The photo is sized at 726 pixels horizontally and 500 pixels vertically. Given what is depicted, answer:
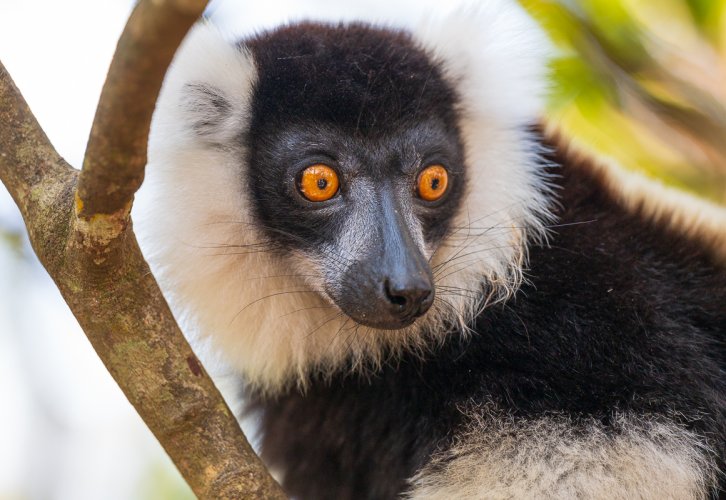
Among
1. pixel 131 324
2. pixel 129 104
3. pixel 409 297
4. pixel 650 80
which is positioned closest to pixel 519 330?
pixel 409 297

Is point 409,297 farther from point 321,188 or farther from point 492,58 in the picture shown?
point 492,58

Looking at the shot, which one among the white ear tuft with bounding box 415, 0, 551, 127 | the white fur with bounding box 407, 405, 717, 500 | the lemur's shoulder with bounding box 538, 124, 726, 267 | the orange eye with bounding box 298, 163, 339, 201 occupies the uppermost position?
the white ear tuft with bounding box 415, 0, 551, 127

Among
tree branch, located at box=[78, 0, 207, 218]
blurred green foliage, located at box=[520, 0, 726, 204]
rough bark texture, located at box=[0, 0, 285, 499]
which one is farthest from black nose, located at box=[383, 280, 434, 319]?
blurred green foliage, located at box=[520, 0, 726, 204]

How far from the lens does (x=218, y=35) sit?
346 centimetres

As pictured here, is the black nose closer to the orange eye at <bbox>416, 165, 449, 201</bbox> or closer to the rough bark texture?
the orange eye at <bbox>416, 165, 449, 201</bbox>

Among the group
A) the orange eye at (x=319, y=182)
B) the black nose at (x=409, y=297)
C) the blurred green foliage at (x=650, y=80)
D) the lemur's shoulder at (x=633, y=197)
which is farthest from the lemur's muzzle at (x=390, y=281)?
the blurred green foliage at (x=650, y=80)

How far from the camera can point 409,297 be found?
9.58 feet

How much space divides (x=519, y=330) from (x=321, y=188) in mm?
942

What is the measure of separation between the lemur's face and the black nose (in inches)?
7.2

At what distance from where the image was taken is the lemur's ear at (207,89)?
3395mm

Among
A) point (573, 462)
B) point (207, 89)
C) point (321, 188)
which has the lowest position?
point (573, 462)

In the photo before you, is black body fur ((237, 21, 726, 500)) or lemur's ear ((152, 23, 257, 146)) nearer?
black body fur ((237, 21, 726, 500))

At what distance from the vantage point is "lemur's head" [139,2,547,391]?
3320 millimetres

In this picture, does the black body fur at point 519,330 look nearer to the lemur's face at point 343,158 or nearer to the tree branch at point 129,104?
the lemur's face at point 343,158
